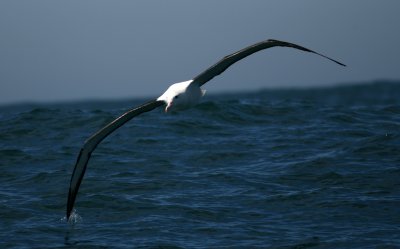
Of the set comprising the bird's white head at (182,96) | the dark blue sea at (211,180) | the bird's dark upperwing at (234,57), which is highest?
the bird's dark upperwing at (234,57)

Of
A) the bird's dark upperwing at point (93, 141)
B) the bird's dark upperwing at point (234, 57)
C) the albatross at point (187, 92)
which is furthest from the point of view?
the bird's dark upperwing at point (93, 141)

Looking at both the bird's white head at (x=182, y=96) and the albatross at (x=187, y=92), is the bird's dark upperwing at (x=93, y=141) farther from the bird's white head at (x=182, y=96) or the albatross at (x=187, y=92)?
the bird's white head at (x=182, y=96)

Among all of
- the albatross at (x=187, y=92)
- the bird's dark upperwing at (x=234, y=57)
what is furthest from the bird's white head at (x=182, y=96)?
the bird's dark upperwing at (x=234, y=57)

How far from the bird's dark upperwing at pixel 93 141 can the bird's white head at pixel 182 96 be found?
262 millimetres

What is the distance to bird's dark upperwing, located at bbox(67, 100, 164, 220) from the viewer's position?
12688mm

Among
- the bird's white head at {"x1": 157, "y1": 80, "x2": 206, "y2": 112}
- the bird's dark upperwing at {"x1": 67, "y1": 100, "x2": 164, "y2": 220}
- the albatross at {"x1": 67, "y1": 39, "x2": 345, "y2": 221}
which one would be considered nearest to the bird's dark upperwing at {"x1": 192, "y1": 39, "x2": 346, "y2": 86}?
the albatross at {"x1": 67, "y1": 39, "x2": 345, "y2": 221}

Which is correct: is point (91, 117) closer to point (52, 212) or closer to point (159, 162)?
point (159, 162)

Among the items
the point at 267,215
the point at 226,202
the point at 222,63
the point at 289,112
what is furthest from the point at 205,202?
the point at 289,112

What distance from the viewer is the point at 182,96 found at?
12.7 meters

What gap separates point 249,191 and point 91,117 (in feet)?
29.5

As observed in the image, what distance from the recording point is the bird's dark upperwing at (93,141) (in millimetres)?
12688

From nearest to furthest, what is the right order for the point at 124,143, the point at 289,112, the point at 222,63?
1. the point at 222,63
2. the point at 124,143
3. the point at 289,112

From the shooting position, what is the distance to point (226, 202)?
1393cm

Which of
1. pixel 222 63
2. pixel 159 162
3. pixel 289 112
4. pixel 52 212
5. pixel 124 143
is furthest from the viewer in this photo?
pixel 289 112
